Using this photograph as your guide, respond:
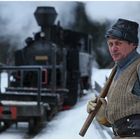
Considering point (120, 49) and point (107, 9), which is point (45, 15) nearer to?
point (107, 9)

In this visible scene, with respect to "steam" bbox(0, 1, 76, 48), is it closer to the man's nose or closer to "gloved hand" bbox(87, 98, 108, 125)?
"gloved hand" bbox(87, 98, 108, 125)

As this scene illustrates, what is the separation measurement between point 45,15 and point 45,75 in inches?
73.0

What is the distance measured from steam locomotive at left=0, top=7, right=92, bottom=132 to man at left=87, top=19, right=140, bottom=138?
19.1 ft

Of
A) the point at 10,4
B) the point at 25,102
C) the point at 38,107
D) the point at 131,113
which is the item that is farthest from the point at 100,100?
the point at 10,4

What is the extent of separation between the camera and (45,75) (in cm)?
1083

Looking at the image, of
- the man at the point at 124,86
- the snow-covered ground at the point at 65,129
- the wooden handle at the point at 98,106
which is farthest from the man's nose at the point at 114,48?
the snow-covered ground at the point at 65,129

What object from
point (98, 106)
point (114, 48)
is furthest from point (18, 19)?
point (114, 48)

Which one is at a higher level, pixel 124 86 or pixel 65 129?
pixel 124 86

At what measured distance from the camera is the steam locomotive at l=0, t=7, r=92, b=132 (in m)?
8.72

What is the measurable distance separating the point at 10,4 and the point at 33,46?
6.74m

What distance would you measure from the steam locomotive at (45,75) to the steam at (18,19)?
3640 millimetres

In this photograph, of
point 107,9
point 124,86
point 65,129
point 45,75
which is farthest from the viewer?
point 107,9

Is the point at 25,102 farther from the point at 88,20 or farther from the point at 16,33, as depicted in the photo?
the point at 88,20

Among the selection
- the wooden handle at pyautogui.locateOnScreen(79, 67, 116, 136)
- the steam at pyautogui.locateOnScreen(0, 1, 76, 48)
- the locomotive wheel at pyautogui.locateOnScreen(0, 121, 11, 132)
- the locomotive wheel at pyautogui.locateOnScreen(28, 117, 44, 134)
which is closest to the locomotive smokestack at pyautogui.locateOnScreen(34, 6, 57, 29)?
the locomotive wheel at pyautogui.locateOnScreen(0, 121, 11, 132)
